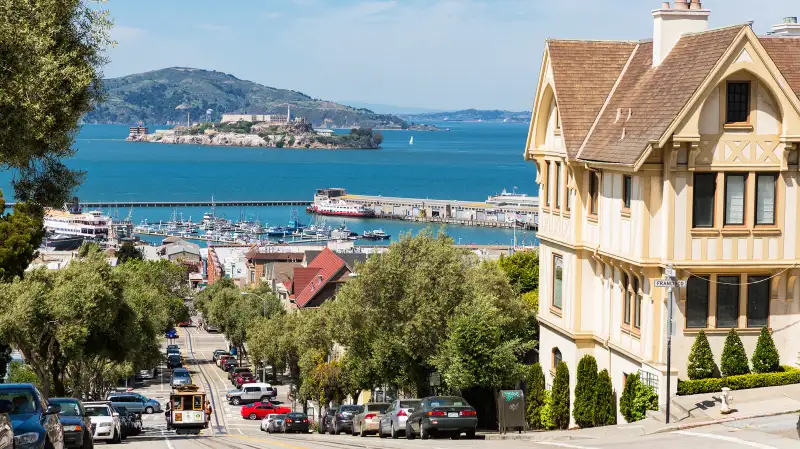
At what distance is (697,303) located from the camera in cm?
3059

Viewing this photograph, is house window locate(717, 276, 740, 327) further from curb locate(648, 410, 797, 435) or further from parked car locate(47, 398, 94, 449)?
parked car locate(47, 398, 94, 449)

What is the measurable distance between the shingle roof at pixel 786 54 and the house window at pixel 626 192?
17.3 ft

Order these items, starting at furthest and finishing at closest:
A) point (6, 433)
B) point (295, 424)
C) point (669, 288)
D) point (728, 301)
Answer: point (295, 424) → point (728, 301) → point (669, 288) → point (6, 433)

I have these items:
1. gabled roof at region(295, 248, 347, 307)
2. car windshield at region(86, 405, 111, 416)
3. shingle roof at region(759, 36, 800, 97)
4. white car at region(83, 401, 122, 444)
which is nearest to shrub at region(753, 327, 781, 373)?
shingle roof at region(759, 36, 800, 97)

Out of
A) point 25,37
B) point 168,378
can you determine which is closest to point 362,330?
point 25,37

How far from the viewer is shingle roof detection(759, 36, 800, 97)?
32.0 metres

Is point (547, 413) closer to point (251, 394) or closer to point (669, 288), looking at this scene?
point (669, 288)

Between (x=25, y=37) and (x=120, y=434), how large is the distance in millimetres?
16629

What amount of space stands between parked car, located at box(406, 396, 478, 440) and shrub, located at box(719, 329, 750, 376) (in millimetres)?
6933

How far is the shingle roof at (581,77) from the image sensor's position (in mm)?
35438

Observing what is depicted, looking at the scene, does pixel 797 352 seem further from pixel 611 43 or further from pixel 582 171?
pixel 611 43

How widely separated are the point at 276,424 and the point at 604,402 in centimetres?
2298

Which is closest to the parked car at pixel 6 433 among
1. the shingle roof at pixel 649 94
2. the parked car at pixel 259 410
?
the shingle roof at pixel 649 94

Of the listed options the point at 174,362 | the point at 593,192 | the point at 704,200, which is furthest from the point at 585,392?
the point at 174,362
